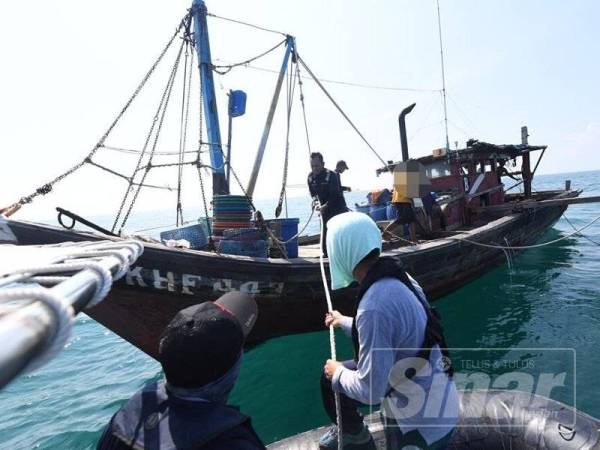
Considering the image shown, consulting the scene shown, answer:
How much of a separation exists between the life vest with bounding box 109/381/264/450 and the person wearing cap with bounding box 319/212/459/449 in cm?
74

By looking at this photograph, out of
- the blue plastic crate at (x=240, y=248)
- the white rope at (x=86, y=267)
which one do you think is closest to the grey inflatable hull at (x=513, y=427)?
the white rope at (x=86, y=267)

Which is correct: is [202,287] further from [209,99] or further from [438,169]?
[438,169]

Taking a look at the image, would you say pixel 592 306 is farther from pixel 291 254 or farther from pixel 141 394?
pixel 141 394

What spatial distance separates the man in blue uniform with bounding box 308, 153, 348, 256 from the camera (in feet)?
22.1

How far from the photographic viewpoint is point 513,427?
288 centimetres

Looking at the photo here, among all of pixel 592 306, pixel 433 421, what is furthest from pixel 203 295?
pixel 592 306

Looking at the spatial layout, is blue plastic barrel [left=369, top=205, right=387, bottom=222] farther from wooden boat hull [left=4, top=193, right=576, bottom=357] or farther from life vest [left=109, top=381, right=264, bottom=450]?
life vest [left=109, top=381, right=264, bottom=450]

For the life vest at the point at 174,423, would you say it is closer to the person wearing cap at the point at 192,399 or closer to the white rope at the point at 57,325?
the person wearing cap at the point at 192,399

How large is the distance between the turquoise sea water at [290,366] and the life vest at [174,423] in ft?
12.0

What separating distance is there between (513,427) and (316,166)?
5004 millimetres

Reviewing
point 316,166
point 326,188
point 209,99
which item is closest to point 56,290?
point 326,188

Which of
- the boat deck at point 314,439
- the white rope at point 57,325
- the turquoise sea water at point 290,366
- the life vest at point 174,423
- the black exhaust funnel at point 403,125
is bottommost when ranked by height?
the turquoise sea water at point 290,366

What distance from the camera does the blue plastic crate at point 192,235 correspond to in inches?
248

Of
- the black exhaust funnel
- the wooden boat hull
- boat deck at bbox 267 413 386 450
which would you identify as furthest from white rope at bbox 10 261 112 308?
the black exhaust funnel
